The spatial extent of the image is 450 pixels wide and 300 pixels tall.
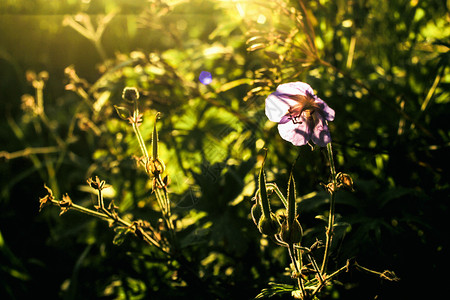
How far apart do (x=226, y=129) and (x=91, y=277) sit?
900mm

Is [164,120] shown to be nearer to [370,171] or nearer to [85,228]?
[85,228]

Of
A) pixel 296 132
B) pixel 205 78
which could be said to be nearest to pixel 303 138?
pixel 296 132

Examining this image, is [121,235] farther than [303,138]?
Yes

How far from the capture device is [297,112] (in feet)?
2.93

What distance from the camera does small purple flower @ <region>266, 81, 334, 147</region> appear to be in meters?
0.86

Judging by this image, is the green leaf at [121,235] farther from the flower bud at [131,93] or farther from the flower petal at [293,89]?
the flower petal at [293,89]

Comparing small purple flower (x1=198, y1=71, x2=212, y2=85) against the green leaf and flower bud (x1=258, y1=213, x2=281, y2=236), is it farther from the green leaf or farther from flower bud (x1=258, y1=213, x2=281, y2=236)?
flower bud (x1=258, y1=213, x2=281, y2=236)

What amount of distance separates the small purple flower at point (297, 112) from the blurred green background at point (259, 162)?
0.11 m

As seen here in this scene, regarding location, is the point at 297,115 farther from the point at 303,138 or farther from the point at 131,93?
the point at 131,93

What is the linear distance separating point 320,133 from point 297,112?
9cm

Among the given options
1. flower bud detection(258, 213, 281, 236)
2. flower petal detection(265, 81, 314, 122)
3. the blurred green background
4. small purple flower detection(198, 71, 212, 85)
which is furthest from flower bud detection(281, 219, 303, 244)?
small purple flower detection(198, 71, 212, 85)

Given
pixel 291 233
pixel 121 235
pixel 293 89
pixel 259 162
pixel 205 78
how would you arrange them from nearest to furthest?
pixel 291 233 < pixel 293 89 < pixel 121 235 < pixel 259 162 < pixel 205 78

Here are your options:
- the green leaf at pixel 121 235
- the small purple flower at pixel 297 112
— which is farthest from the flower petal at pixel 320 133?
the green leaf at pixel 121 235

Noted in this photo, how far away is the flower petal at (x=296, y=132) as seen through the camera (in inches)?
34.5
